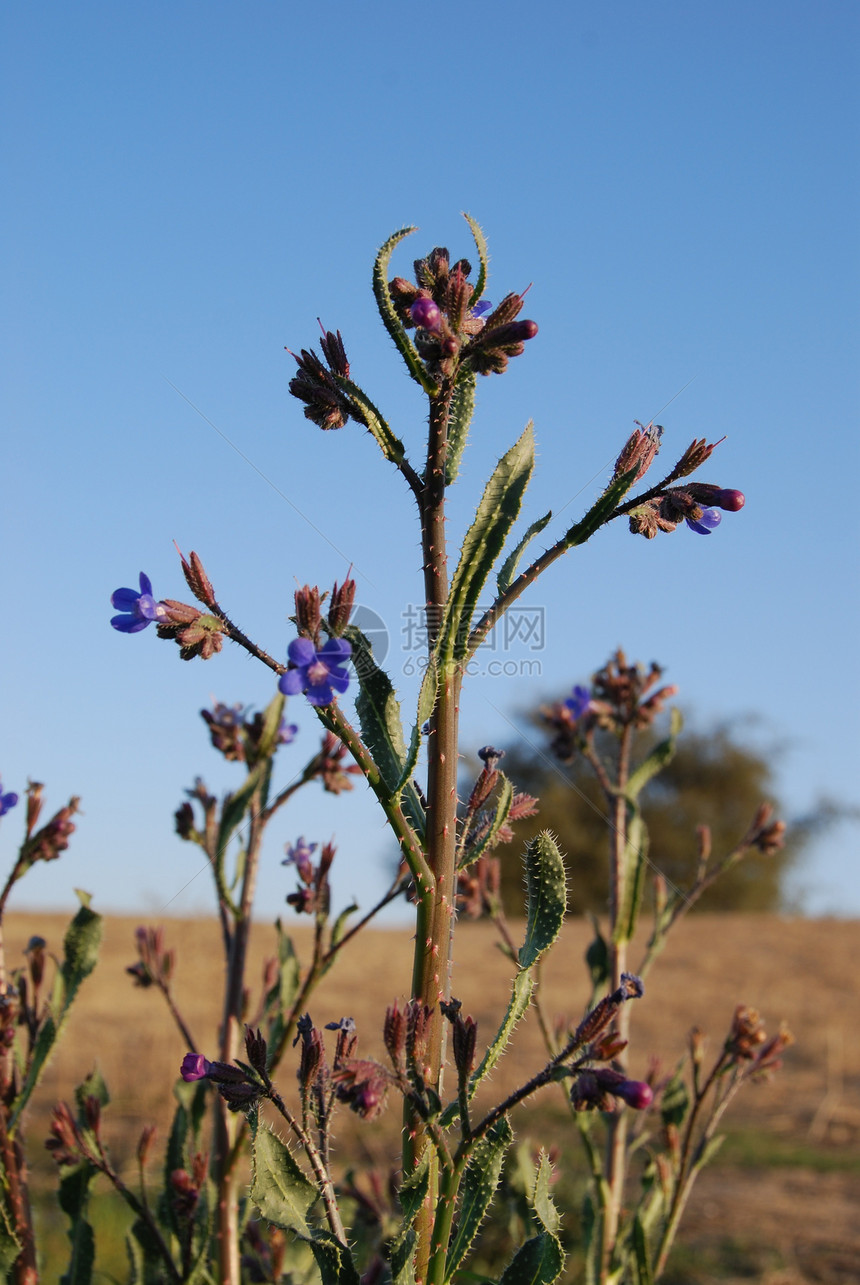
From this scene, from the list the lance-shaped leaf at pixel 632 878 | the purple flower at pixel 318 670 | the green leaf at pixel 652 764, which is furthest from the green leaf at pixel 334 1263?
the green leaf at pixel 652 764

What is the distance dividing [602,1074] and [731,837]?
29.5m

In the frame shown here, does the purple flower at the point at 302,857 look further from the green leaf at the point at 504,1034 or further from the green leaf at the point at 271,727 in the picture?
the green leaf at the point at 504,1034

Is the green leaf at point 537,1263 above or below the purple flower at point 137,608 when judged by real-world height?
below

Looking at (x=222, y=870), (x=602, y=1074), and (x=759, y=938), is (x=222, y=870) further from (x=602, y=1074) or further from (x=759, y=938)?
(x=759, y=938)

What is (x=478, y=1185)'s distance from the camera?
1289mm

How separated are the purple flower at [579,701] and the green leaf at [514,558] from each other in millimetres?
1444

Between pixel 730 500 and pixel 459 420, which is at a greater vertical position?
pixel 459 420

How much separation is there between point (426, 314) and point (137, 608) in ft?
1.73

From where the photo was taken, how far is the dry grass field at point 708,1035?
5.41 meters

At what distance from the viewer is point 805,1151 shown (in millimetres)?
7016

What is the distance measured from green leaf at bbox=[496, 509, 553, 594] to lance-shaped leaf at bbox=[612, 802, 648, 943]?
4.12ft

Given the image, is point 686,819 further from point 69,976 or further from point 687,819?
point 69,976

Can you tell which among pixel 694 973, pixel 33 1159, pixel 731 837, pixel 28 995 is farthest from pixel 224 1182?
pixel 731 837

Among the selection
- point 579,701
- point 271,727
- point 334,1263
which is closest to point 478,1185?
point 334,1263
